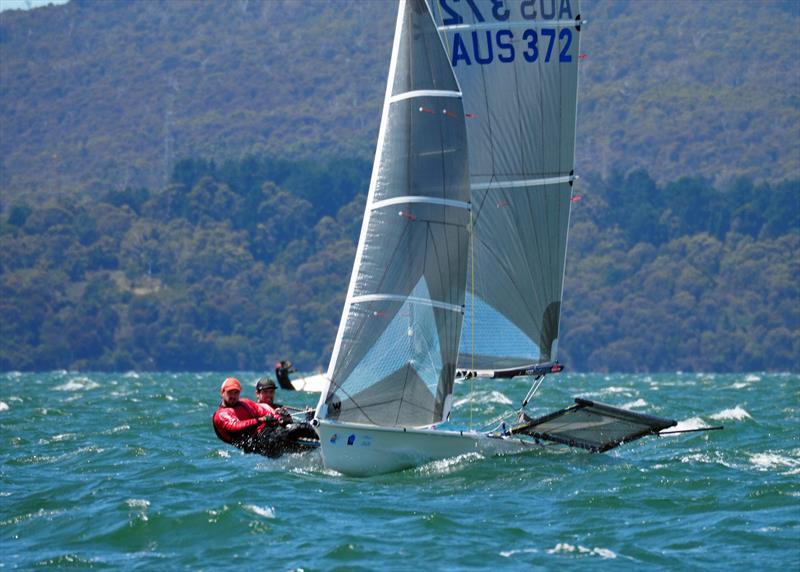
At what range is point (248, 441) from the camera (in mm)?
22156

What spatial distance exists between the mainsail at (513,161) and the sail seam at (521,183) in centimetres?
1

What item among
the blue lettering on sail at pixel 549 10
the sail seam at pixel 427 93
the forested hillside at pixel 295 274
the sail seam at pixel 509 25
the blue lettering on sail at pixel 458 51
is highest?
the blue lettering on sail at pixel 549 10

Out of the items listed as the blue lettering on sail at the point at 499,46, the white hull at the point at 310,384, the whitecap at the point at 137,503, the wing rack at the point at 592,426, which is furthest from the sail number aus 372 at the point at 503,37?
the white hull at the point at 310,384

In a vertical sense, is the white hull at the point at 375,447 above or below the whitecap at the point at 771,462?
above

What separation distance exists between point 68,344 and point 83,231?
2886cm

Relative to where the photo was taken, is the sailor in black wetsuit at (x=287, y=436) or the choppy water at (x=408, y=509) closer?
the choppy water at (x=408, y=509)

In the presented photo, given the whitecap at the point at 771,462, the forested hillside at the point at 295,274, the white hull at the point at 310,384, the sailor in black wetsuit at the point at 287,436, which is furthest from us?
the forested hillside at the point at 295,274

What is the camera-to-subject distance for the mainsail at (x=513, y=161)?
23641mm

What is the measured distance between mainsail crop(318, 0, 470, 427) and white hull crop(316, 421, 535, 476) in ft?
1.05

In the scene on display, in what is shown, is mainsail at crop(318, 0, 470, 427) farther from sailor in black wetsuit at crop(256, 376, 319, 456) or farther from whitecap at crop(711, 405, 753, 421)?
whitecap at crop(711, 405, 753, 421)

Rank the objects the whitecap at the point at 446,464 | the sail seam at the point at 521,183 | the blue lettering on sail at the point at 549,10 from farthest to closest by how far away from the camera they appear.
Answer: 1. the blue lettering on sail at the point at 549,10
2. the sail seam at the point at 521,183
3. the whitecap at the point at 446,464

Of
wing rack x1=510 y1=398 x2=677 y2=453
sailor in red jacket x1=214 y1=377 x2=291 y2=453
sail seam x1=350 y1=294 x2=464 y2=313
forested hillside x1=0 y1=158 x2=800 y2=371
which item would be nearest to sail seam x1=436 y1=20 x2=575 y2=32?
sail seam x1=350 y1=294 x2=464 y2=313

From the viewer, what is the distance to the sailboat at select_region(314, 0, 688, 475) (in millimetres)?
20844

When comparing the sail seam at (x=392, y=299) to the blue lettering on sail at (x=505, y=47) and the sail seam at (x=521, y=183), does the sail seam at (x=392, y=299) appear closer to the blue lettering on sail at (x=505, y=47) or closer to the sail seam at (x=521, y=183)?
the sail seam at (x=521, y=183)
